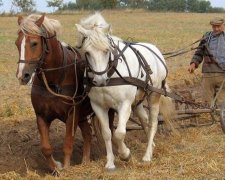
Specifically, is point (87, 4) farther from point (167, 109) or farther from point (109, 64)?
point (109, 64)

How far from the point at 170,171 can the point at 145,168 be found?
0.41 m

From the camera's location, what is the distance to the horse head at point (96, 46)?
19.2 ft

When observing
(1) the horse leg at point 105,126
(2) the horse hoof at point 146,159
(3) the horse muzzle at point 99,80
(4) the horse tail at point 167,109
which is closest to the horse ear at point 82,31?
(3) the horse muzzle at point 99,80

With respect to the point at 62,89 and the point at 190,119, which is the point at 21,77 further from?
the point at 190,119

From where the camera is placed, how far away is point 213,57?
8484mm

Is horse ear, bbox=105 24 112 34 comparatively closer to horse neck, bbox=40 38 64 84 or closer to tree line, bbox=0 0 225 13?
horse neck, bbox=40 38 64 84

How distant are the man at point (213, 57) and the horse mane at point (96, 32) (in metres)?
2.81

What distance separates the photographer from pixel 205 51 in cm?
866

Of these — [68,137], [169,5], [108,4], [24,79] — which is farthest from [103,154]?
[169,5]

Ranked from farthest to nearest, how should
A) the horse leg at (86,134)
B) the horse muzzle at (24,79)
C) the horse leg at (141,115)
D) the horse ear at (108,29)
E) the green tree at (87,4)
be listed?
1. the green tree at (87,4)
2. the horse leg at (141,115)
3. the horse leg at (86,134)
4. the horse ear at (108,29)
5. the horse muzzle at (24,79)

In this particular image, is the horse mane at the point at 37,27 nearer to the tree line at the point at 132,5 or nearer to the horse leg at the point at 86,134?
the horse leg at the point at 86,134

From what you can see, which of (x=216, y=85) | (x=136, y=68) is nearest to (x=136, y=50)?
(x=136, y=68)

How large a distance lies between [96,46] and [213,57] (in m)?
3.22

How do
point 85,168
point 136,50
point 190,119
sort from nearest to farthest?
1. point 85,168
2. point 136,50
3. point 190,119
